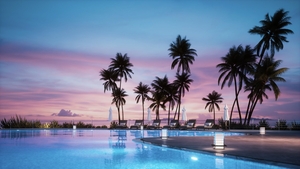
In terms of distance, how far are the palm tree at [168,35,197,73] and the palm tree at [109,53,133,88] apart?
23.5ft

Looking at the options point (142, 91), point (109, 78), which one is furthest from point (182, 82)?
point (109, 78)

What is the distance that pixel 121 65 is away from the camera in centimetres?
4278

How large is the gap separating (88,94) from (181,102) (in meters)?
14.1

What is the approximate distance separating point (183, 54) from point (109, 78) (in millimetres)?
12080

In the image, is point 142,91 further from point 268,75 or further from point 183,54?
point 268,75

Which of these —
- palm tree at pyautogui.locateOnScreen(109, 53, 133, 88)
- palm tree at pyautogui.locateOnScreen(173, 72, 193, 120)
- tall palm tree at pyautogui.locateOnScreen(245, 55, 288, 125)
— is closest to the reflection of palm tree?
palm tree at pyautogui.locateOnScreen(109, 53, 133, 88)

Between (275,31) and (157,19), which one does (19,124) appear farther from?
(275,31)

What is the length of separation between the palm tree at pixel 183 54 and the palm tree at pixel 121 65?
282 inches

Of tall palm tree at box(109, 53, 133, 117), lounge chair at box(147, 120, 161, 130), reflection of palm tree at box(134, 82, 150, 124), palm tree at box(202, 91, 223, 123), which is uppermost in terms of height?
tall palm tree at box(109, 53, 133, 117)

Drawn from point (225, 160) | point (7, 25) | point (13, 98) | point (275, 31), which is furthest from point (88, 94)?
point (225, 160)

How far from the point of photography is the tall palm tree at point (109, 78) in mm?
43250

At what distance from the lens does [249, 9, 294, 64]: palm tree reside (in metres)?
30.6

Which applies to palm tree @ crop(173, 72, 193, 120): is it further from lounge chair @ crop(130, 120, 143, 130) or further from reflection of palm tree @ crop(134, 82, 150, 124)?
lounge chair @ crop(130, 120, 143, 130)

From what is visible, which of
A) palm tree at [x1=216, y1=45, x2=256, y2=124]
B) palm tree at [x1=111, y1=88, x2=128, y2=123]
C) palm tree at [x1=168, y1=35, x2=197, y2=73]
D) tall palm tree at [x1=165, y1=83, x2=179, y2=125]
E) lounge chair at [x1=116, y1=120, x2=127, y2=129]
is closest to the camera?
lounge chair at [x1=116, y1=120, x2=127, y2=129]
